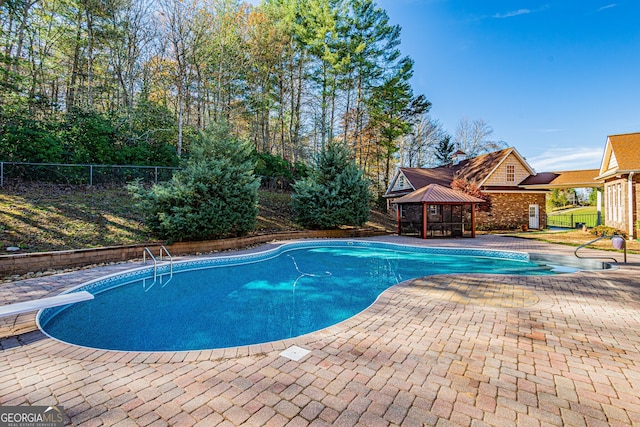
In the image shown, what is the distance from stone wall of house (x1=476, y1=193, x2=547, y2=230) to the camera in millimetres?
19641

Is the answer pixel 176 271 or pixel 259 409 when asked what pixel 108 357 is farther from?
pixel 176 271

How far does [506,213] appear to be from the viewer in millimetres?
19750

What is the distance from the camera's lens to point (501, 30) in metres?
14.8

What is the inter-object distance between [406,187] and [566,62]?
37.1 ft

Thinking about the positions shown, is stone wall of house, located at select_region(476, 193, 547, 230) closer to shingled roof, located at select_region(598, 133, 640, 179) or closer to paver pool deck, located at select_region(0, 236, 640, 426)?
shingled roof, located at select_region(598, 133, 640, 179)

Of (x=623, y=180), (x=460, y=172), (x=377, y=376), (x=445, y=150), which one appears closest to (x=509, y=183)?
(x=460, y=172)

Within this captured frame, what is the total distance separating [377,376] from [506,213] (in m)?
20.9

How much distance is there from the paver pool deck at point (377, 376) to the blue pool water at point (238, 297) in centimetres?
90

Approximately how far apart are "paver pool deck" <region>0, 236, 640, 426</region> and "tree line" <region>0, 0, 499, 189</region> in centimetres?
1016

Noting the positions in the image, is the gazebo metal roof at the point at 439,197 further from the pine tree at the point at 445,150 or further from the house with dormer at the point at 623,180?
the pine tree at the point at 445,150

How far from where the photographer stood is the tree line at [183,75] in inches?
505

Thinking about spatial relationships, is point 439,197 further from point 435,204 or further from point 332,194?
point 332,194

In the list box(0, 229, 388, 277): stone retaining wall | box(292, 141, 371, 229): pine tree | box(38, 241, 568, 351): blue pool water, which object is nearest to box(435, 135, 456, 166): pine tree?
box(292, 141, 371, 229): pine tree

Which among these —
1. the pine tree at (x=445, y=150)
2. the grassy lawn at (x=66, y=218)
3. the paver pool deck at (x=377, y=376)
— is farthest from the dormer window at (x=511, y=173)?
the grassy lawn at (x=66, y=218)
